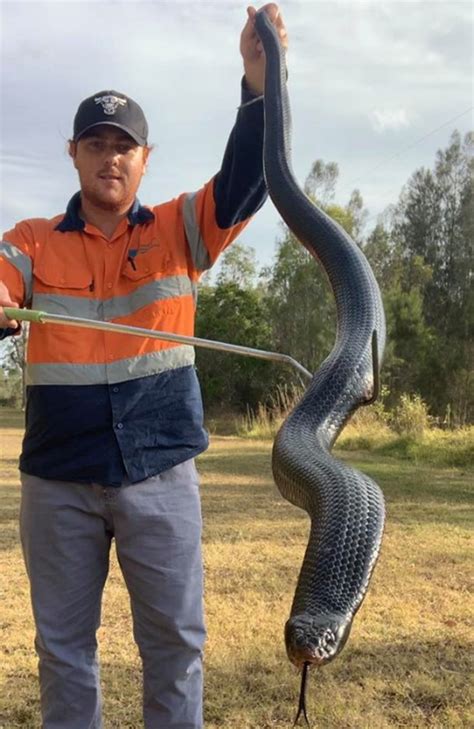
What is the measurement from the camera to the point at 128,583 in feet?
9.05

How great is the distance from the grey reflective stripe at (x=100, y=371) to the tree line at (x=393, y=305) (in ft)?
80.8

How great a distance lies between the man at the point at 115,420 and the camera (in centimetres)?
268

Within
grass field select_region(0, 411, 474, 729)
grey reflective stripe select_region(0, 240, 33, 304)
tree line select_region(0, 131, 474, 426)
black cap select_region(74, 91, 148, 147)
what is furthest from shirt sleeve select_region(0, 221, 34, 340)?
tree line select_region(0, 131, 474, 426)

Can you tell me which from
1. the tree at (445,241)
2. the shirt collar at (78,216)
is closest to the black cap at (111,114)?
the shirt collar at (78,216)

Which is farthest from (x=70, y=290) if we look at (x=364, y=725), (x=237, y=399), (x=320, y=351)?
(x=237, y=399)

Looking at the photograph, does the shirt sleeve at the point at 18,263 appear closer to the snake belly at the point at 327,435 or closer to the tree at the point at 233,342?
the snake belly at the point at 327,435

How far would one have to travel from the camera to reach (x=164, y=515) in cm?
269

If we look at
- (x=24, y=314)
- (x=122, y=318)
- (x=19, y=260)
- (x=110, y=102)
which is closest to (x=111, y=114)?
(x=110, y=102)

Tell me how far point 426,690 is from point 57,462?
92.4 inches

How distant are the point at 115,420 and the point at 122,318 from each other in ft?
1.24

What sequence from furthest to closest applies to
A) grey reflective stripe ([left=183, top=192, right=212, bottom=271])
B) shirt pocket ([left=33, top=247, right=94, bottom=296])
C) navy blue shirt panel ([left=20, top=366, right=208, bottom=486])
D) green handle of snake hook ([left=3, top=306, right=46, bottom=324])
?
grey reflective stripe ([left=183, top=192, right=212, bottom=271]), shirt pocket ([left=33, top=247, right=94, bottom=296]), navy blue shirt panel ([left=20, top=366, right=208, bottom=486]), green handle of snake hook ([left=3, top=306, right=46, bottom=324])

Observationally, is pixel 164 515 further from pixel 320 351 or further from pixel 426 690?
pixel 320 351

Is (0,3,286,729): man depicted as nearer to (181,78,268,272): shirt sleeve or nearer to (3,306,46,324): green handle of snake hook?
(181,78,268,272): shirt sleeve

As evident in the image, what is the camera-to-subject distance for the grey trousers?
2.67 metres
